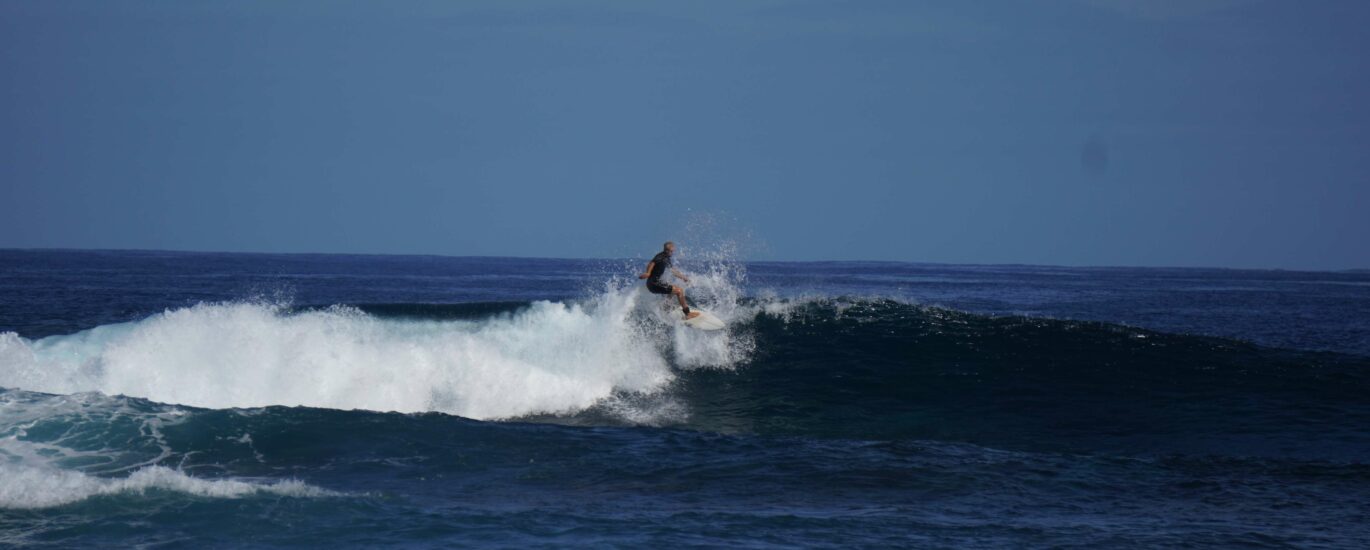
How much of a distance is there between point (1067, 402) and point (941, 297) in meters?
31.2

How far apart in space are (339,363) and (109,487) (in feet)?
22.2

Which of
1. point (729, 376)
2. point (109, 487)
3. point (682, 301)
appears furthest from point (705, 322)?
point (109, 487)

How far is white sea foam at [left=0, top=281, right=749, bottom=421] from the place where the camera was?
16500mm

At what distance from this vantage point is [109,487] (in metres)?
10.6

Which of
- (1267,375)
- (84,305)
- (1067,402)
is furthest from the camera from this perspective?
(84,305)

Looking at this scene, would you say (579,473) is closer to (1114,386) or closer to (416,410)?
(416,410)

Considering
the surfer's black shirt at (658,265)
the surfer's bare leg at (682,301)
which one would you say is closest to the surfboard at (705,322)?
the surfer's bare leg at (682,301)

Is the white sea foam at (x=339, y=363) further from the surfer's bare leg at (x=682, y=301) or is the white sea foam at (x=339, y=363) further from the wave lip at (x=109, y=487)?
the wave lip at (x=109, y=487)

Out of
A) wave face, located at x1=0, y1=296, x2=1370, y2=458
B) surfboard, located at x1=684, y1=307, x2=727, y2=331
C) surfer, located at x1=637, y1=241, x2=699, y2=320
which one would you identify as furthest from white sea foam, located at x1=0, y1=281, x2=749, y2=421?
surfer, located at x1=637, y1=241, x2=699, y2=320

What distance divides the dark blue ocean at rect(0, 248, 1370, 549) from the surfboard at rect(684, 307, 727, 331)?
0.96 feet

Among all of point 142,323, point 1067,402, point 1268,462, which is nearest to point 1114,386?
point 1067,402

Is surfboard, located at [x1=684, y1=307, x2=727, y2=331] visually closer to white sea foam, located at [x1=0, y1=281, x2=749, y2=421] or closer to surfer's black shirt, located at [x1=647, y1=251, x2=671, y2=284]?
white sea foam, located at [x1=0, y1=281, x2=749, y2=421]

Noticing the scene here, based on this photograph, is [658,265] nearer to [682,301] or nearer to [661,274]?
[661,274]

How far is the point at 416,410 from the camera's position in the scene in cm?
1673
